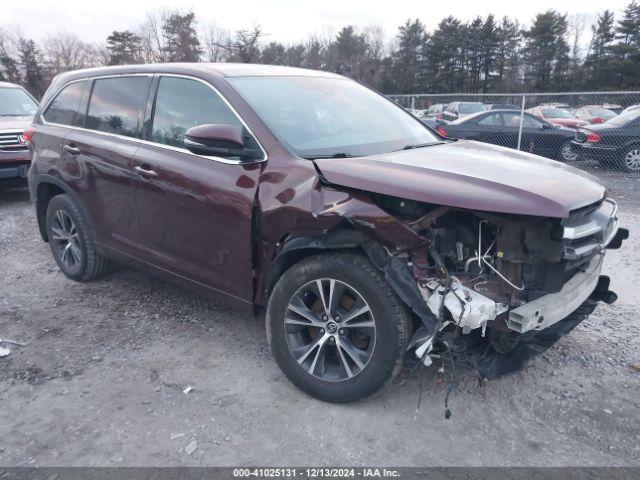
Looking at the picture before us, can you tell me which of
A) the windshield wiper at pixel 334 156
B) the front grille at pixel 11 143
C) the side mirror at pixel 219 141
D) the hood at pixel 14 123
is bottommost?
the front grille at pixel 11 143

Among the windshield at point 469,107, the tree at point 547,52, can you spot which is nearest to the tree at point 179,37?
the windshield at point 469,107

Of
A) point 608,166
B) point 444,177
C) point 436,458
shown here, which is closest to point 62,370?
point 436,458

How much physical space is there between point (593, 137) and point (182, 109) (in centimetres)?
1081

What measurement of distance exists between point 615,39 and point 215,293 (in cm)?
5823

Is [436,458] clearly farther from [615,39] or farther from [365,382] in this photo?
[615,39]

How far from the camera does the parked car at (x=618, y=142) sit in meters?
11.3

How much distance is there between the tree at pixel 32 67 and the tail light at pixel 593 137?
43276mm

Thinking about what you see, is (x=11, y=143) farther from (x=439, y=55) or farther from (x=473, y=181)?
(x=439, y=55)

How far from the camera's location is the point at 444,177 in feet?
8.74

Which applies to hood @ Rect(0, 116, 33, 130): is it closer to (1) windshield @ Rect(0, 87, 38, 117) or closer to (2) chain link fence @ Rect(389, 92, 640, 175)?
(1) windshield @ Rect(0, 87, 38, 117)

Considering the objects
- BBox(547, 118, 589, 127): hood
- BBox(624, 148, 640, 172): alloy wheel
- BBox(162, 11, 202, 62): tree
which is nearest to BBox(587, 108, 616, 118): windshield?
BBox(547, 118, 589, 127): hood

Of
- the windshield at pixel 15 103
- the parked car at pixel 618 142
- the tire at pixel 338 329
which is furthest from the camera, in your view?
the parked car at pixel 618 142

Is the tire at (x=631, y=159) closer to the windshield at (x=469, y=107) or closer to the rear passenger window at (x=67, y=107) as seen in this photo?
the rear passenger window at (x=67, y=107)

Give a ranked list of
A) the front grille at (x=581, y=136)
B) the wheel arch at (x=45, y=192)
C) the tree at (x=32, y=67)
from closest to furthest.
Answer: the wheel arch at (x=45, y=192), the front grille at (x=581, y=136), the tree at (x=32, y=67)
